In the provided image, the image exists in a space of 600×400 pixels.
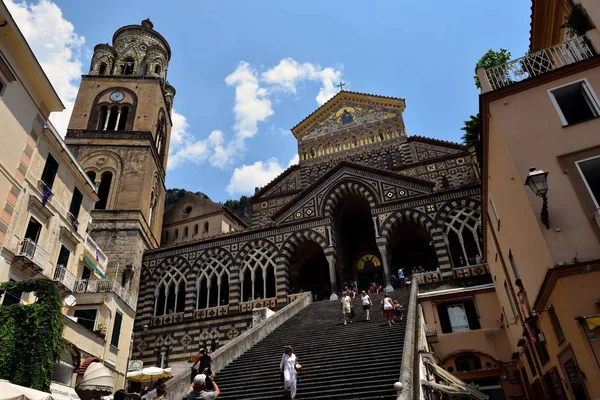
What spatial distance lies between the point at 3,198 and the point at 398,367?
12.8 metres

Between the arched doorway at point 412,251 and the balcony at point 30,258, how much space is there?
56.1 feet

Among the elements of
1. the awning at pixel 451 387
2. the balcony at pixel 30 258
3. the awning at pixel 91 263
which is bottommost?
the awning at pixel 451 387

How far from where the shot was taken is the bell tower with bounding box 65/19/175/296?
1050 inches

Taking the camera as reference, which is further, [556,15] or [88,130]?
[88,130]

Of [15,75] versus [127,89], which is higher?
[127,89]

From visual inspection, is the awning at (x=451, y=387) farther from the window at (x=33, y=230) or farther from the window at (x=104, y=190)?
the window at (x=104, y=190)

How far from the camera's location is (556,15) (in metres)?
13.3

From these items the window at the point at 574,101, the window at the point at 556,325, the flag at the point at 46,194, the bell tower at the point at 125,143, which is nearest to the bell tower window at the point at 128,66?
the bell tower at the point at 125,143

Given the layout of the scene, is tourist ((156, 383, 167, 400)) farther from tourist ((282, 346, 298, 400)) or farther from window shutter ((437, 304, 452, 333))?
window shutter ((437, 304, 452, 333))

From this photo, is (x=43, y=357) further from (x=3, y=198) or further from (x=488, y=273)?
(x=488, y=273)

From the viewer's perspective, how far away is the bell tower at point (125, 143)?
26.7m

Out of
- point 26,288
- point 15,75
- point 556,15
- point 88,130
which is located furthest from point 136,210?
point 556,15

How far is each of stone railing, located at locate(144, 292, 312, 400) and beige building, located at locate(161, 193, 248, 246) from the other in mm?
16596

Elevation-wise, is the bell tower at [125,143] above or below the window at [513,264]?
above
